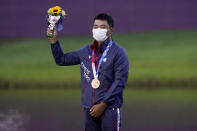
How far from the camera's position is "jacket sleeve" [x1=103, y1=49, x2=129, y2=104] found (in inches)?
213

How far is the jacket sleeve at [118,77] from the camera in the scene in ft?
17.8

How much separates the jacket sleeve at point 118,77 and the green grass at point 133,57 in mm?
11562

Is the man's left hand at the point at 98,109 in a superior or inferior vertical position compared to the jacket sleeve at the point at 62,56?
inferior

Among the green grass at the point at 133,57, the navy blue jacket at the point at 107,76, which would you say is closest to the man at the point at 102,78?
the navy blue jacket at the point at 107,76

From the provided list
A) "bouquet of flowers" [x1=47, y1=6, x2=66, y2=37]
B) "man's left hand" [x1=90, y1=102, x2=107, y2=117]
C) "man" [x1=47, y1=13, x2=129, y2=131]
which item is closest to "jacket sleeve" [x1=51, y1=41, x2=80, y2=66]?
"man" [x1=47, y1=13, x2=129, y2=131]

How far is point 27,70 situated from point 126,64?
1350cm

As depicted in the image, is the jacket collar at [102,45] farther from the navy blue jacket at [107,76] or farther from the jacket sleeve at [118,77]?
the jacket sleeve at [118,77]

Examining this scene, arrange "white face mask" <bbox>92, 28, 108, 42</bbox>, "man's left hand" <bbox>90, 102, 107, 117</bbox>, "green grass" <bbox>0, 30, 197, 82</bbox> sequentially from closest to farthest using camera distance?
"man's left hand" <bbox>90, 102, 107, 117</bbox>, "white face mask" <bbox>92, 28, 108, 42</bbox>, "green grass" <bbox>0, 30, 197, 82</bbox>

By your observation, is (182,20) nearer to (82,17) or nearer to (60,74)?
(82,17)

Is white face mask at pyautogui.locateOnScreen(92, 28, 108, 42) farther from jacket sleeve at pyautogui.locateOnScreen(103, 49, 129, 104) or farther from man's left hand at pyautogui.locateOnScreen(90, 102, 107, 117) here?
man's left hand at pyautogui.locateOnScreen(90, 102, 107, 117)

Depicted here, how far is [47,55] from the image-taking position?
20.8 metres

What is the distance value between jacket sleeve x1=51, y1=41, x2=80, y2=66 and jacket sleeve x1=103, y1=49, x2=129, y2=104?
0.46m

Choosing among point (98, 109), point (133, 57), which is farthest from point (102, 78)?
point (133, 57)

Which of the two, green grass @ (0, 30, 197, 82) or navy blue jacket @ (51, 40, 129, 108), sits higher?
navy blue jacket @ (51, 40, 129, 108)
